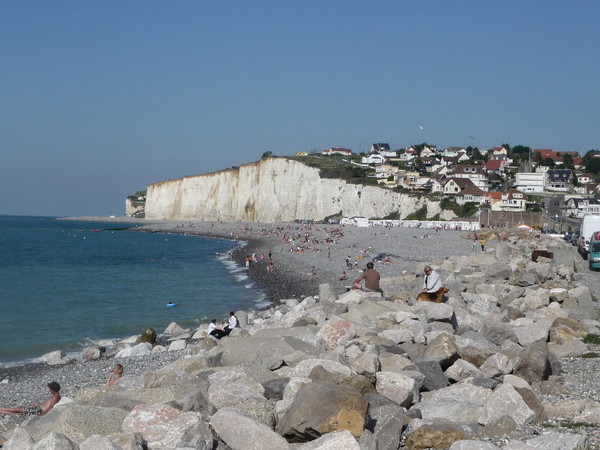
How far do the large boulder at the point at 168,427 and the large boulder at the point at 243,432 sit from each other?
0.43 feet

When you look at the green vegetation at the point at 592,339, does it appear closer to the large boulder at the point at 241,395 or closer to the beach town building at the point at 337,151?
the large boulder at the point at 241,395

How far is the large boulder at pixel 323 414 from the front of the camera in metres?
6.12

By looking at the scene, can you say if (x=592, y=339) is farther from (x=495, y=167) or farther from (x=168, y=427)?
(x=495, y=167)

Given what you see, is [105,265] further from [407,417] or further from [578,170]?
[578,170]

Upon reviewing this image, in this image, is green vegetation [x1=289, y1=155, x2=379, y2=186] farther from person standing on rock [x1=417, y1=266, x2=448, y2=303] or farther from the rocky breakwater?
the rocky breakwater

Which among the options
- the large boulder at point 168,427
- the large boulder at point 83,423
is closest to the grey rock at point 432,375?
the large boulder at point 168,427

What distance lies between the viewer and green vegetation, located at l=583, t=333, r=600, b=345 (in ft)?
36.6

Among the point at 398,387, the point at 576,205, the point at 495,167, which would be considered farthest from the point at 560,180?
the point at 398,387

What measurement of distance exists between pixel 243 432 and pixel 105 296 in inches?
955

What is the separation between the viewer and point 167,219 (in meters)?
125

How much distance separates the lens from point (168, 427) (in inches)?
237

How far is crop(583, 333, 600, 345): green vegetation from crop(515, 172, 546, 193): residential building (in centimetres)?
9101

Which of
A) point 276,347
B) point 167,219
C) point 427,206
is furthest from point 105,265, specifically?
point 167,219

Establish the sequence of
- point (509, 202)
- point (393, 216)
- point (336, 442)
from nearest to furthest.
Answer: point (336, 442) < point (509, 202) < point (393, 216)
